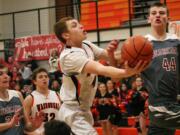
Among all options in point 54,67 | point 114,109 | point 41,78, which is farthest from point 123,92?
point 41,78

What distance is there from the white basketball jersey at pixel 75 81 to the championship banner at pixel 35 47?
965 centimetres

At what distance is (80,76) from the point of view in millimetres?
4480

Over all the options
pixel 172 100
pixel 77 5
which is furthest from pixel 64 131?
pixel 77 5

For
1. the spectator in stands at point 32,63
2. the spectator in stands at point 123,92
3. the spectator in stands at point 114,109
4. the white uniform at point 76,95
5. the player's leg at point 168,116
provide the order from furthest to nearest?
the spectator in stands at point 32,63
the spectator in stands at point 123,92
the spectator in stands at point 114,109
the player's leg at point 168,116
the white uniform at point 76,95

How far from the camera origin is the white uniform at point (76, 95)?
14.5 feet

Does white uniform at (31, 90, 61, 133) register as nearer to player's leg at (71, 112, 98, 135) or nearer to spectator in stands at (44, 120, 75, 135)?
player's leg at (71, 112, 98, 135)

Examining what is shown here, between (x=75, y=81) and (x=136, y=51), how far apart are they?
0.99 meters

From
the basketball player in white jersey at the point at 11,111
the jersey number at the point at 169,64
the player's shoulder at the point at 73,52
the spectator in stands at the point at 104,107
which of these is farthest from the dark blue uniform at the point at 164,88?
the spectator in stands at the point at 104,107

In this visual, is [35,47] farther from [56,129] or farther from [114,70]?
[56,129]

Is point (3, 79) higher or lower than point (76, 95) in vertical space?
higher

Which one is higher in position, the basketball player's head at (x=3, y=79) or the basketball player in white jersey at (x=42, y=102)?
the basketball player's head at (x=3, y=79)

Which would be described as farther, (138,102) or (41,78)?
(138,102)

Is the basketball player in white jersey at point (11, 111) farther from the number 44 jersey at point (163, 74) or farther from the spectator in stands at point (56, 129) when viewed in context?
the spectator in stands at point (56, 129)

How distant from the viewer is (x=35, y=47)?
15.1m
